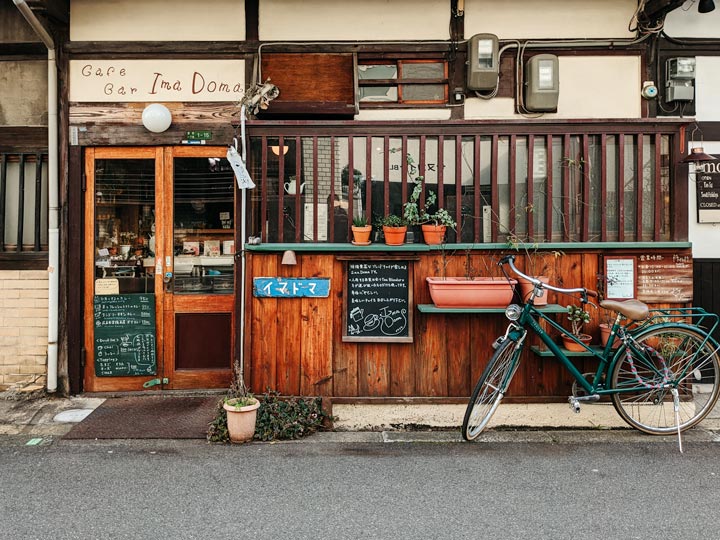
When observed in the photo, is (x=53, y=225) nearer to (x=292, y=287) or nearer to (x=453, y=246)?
(x=292, y=287)

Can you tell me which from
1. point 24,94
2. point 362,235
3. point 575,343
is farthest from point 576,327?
point 24,94

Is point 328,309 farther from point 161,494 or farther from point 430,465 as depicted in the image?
point 161,494

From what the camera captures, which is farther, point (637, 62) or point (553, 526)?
point (637, 62)

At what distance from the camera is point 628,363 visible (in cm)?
514

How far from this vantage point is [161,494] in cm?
393

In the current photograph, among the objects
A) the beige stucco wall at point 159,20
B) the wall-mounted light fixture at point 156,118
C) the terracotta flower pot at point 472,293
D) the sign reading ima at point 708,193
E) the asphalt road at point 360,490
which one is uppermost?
the beige stucco wall at point 159,20

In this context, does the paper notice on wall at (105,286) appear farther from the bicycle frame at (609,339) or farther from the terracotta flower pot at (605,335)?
the terracotta flower pot at (605,335)

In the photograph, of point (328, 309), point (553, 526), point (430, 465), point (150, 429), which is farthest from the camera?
point (328, 309)

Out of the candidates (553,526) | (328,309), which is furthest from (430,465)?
(328,309)

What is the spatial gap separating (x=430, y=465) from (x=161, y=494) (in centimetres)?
201

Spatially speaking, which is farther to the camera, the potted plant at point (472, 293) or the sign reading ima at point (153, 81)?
the sign reading ima at point (153, 81)

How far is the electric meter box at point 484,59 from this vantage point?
5.98 m

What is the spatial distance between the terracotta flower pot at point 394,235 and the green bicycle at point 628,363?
1.03 meters

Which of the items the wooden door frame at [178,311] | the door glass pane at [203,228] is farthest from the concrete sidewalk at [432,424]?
the door glass pane at [203,228]
